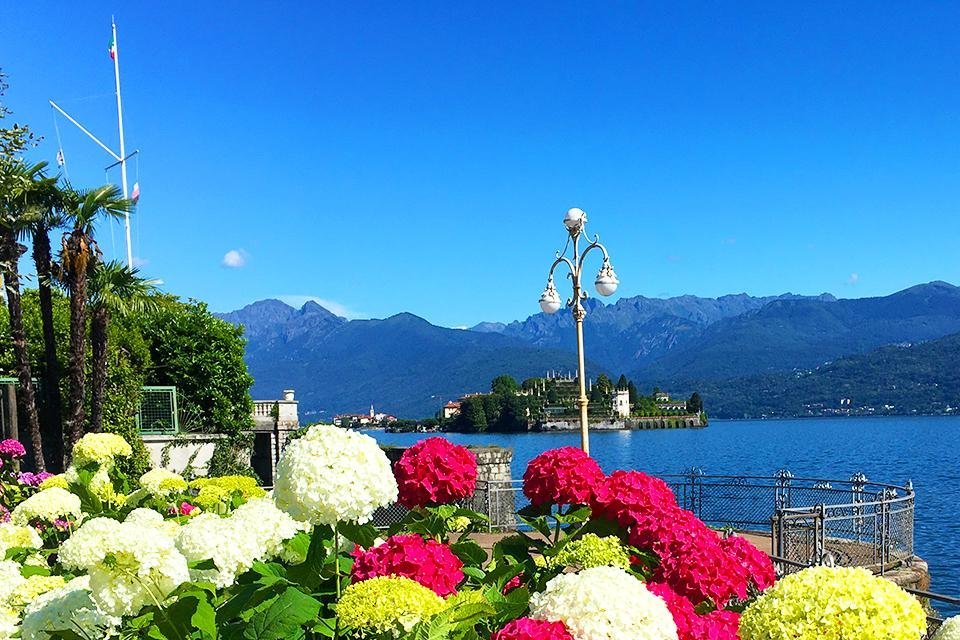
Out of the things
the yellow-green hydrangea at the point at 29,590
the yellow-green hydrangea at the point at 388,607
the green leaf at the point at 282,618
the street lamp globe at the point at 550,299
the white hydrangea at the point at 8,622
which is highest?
the street lamp globe at the point at 550,299

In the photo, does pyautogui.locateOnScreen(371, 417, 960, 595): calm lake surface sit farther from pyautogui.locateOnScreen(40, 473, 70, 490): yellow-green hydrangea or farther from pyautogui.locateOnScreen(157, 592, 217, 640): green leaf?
pyautogui.locateOnScreen(157, 592, 217, 640): green leaf

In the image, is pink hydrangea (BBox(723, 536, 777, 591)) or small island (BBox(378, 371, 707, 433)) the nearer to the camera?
pink hydrangea (BBox(723, 536, 777, 591))

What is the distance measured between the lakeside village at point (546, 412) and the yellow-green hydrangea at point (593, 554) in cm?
12891

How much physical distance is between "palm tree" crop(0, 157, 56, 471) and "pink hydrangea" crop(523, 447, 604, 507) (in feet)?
45.9

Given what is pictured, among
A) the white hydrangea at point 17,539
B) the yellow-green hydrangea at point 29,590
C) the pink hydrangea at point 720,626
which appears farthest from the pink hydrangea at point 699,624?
the white hydrangea at point 17,539

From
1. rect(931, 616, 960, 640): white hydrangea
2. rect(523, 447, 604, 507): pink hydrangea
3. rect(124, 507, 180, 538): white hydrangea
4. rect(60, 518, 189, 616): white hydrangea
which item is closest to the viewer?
rect(931, 616, 960, 640): white hydrangea

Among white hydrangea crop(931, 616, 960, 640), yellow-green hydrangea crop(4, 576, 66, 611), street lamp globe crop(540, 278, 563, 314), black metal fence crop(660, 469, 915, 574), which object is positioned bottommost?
black metal fence crop(660, 469, 915, 574)

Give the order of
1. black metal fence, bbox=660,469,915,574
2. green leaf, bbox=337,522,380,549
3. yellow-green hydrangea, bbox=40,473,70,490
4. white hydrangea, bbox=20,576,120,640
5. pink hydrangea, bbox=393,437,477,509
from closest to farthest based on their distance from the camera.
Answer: white hydrangea, bbox=20,576,120,640, green leaf, bbox=337,522,380,549, pink hydrangea, bbox=393,437,477,509, yellow-green hydrangea, bbox=40,473,70,490, black metal fence, bbox=660,469,915,574

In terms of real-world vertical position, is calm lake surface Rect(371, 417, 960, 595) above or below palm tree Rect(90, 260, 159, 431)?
below

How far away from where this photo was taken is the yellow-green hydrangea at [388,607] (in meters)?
2.15

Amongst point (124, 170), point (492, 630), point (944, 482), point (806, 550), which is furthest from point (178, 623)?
point (944, 482)

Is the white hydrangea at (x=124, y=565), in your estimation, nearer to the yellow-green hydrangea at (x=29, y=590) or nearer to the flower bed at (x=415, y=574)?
the flower bed at (x=415, y=574)

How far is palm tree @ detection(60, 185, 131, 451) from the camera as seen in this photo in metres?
16.4

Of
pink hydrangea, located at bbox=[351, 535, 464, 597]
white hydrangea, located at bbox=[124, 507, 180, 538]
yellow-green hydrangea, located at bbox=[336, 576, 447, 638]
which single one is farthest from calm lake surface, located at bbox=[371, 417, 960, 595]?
yellow-green hydrangea, located at bbox=[336, 576, 447, 638]
